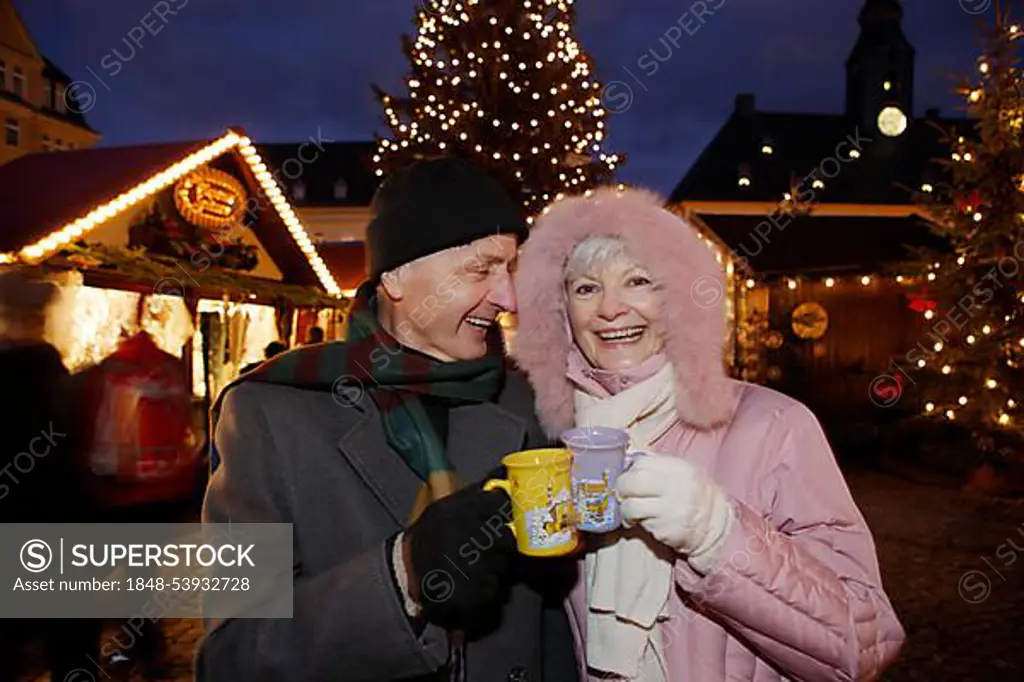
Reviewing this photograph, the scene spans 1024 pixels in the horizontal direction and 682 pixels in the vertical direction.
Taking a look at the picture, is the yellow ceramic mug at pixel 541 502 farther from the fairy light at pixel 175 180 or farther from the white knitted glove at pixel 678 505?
the fairy light at pixel 175 180

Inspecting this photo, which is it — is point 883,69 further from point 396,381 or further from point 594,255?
point 396,381

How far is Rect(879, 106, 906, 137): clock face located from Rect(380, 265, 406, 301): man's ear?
45.1m

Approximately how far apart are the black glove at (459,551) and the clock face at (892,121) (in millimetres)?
45597

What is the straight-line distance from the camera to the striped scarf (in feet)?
6.85

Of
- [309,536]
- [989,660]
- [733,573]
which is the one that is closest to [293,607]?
[309,536]

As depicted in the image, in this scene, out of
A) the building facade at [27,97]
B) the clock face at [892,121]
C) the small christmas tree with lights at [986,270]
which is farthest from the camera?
the clock face at [892,121]

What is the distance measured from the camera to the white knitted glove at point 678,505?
1.81 meters

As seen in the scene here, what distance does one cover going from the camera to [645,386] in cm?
219

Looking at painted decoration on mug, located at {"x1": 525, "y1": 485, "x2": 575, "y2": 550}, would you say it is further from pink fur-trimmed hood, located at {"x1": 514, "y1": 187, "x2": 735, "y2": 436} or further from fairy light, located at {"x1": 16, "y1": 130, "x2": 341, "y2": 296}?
fairy light, located at {"x1": 16, "y1": 130, "x2": 341, "y2": 296}

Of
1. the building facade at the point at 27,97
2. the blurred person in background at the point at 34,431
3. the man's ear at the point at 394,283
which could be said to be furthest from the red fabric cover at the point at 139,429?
the building facade at the point at 27,97

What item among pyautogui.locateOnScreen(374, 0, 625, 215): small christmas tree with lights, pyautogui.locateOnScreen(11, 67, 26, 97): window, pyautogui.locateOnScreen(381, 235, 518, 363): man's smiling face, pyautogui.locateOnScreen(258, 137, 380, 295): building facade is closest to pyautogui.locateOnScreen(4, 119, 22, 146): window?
pyautogui.locateOnScreen(11, 67, 26, 97): window

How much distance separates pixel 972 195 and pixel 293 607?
1000cm

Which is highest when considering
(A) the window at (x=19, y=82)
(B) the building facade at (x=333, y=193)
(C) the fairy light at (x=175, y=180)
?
(A) the window at (x=19, y=82)

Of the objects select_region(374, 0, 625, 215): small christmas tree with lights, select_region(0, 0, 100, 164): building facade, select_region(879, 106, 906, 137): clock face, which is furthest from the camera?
select_region(879, 106, 906, 137): clock face
